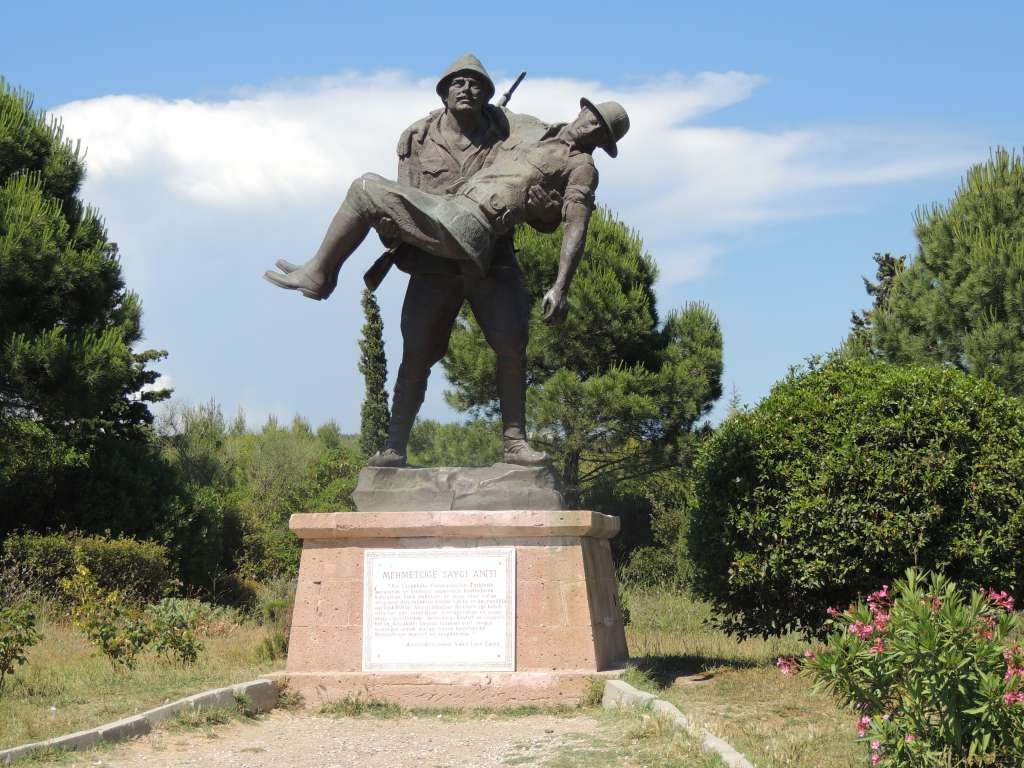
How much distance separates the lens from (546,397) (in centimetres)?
1930

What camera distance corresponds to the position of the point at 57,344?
14898 mm

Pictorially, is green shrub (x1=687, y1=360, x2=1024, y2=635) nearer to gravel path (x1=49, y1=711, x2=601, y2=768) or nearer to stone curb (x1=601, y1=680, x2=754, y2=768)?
stone curb (x1=601, y1=680, x2=754, y2=768)

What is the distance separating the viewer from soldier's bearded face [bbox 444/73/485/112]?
733cm

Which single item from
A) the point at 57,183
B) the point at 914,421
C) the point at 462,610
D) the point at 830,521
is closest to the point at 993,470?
the point at 914,421

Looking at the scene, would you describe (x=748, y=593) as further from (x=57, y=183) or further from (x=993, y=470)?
(x=57, y=183)

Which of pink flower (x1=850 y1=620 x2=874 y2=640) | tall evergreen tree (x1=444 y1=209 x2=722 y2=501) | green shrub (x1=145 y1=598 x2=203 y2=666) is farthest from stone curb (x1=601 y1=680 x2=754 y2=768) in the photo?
tall evergreen tree (x1=444 y1=209 x2=722 y2=501)

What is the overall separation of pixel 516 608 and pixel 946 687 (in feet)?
8.87

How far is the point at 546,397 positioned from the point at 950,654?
14976 millimetres

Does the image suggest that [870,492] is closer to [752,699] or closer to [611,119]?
[752,699]

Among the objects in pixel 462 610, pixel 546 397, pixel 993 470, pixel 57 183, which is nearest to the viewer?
pixel 462 610

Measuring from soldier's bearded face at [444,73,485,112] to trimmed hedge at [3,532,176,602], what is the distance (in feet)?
27.2

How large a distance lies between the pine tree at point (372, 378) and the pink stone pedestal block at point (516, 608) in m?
16.4

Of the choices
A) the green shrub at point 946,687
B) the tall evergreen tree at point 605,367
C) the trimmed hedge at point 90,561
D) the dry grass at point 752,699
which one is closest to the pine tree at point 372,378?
the tall evergreen tree at point 605,367

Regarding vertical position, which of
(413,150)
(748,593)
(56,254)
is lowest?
(748,593)
